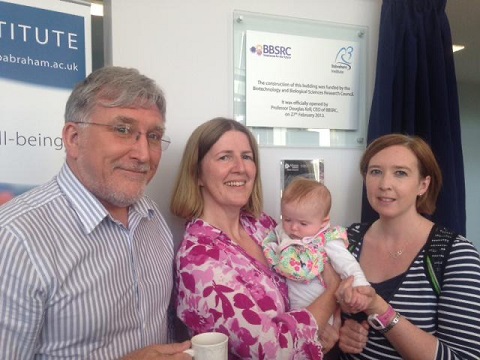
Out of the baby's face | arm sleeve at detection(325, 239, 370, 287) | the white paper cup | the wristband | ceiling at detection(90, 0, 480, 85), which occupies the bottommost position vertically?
the wristband

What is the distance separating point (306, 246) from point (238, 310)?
0.44 metres

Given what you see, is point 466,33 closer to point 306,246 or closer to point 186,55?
point 186,55

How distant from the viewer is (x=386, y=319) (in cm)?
139

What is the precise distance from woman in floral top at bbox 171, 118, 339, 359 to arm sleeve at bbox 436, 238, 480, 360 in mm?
370

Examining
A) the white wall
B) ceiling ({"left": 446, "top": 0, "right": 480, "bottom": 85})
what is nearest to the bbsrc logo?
the white wall

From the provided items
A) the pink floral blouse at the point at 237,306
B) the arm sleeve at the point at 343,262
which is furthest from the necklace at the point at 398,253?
the pink floral blouse at the point at 237,306

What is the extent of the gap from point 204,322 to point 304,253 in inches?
19.0

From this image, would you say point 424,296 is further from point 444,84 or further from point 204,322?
point 444,84

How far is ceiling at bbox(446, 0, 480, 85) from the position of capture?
3.01 meters

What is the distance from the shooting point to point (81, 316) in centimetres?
111

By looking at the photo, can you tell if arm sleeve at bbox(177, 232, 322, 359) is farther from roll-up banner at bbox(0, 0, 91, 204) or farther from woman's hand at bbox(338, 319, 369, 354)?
roll-up banner at bbox(0, 0, 91, 204)

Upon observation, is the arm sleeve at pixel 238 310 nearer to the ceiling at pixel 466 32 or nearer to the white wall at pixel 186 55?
the white wall at pixel 186 55

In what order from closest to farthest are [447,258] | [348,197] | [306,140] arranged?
[447,258], [306,140], [348,197]

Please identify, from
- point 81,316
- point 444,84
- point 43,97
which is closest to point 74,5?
point 43,97
